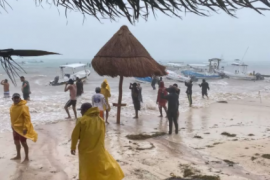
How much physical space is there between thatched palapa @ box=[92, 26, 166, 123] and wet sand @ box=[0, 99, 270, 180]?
1632 mm

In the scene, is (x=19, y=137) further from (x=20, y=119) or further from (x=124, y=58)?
(x=124, y=58)

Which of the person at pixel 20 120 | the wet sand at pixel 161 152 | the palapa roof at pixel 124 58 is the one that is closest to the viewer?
the wet sand at pixel 161 152

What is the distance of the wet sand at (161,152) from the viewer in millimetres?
5008

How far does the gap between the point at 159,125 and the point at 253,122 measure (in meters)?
3.14

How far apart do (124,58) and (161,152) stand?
2643mm

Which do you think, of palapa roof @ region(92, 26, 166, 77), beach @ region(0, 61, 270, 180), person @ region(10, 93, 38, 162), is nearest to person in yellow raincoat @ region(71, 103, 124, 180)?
beach @ region(0, 61, 270, 180)

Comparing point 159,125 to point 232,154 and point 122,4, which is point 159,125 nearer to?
point 232,154

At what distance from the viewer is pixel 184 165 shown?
5.34 m

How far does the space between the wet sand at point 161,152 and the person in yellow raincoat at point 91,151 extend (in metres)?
0.85

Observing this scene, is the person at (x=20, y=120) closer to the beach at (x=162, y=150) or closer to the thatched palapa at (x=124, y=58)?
the beach at (x=162, y=150)


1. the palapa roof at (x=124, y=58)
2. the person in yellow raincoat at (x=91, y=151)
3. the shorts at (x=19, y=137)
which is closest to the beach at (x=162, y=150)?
the shorts at (x=19, y=137)

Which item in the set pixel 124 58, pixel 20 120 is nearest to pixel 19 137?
pixel 20 120

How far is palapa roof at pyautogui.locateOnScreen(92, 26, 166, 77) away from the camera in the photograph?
25.1 ft

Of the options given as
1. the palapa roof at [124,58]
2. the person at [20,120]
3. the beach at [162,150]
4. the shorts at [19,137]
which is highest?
the palapa roof at [124,58]
